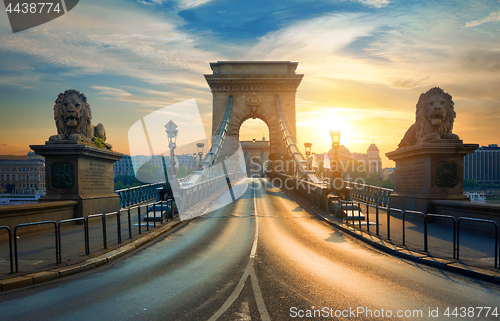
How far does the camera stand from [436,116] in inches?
474

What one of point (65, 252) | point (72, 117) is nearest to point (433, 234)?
point (65, 252)

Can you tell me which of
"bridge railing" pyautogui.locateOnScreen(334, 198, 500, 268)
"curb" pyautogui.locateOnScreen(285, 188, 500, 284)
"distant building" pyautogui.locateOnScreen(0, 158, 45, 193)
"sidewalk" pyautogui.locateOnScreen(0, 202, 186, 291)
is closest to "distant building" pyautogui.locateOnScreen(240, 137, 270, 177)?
"distant building" pyautogui.locateOnScreen(0, 158, 45, 193)

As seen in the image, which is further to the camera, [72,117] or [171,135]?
[171,135]

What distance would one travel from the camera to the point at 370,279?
5805 millimetres

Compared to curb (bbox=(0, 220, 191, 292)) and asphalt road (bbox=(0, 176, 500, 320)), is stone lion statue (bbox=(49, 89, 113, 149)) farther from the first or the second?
asphalt road (bbox=(0, 176, 500, 320))

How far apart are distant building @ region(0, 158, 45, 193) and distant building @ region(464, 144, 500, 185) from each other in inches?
3542

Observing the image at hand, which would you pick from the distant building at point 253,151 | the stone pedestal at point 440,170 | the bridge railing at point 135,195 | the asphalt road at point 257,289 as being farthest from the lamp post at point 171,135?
the distant building at point 253,151

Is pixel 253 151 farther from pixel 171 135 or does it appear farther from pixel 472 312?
pixel 472 312

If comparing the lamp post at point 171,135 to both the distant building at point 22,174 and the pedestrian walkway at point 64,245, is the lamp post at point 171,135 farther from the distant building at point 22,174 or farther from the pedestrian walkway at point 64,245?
the distant building at point 22,174

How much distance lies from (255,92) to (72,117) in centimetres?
4401

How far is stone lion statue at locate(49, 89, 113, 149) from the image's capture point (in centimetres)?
1202

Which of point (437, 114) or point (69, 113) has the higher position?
point (69, 113)

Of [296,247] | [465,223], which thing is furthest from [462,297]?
[465,223]

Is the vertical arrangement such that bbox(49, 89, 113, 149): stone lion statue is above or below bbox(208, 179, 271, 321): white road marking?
above
